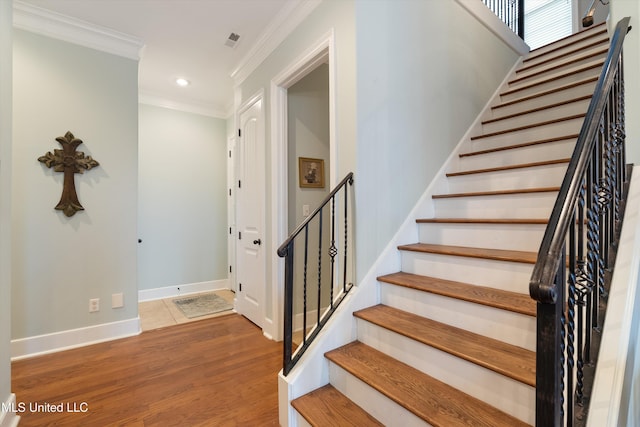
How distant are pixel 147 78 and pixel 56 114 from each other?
4.50ft

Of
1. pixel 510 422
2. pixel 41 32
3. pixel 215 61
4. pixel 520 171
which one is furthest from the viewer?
pixel 215 61

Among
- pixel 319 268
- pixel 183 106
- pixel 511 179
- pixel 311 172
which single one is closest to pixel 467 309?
pixel 319 268

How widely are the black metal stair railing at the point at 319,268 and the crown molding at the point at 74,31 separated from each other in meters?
2.54

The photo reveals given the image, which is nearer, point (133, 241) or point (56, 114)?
point (56, 114)

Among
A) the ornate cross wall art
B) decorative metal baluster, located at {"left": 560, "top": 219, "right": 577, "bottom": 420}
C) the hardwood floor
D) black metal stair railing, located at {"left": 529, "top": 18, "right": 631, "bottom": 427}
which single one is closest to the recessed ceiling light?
the ornate cross wall art

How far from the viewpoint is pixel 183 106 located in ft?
14.0

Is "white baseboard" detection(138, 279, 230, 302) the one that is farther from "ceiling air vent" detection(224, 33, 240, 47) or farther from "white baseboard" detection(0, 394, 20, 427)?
"ceiling air vent" detection(224, 33, 240, 47)

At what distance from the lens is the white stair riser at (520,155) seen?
215 centimetres

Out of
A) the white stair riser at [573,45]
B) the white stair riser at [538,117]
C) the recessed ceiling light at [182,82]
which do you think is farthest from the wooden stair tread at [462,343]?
the white stair riser at [573,45]

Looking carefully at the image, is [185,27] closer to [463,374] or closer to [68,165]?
[68,165]

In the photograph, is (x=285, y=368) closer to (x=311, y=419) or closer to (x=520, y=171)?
(x=311, y=419)

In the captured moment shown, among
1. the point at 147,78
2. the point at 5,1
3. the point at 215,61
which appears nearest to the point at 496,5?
the point at 215,61

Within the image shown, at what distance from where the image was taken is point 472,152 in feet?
8.88

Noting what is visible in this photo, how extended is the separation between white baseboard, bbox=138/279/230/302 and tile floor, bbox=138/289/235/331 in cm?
11
